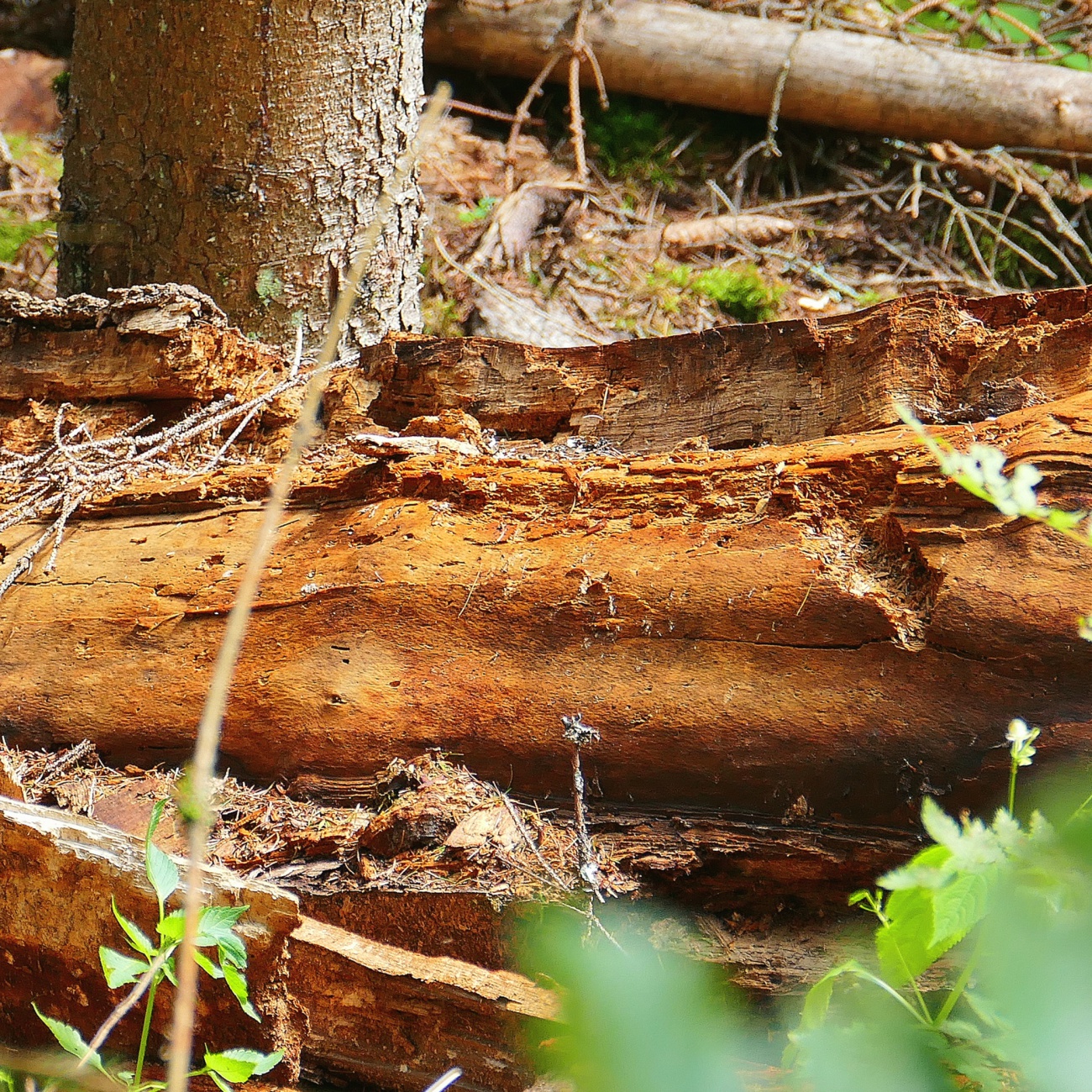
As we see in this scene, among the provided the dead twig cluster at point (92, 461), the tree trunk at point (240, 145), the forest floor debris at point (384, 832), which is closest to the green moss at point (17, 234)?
the tree trunk at point (240, 145)

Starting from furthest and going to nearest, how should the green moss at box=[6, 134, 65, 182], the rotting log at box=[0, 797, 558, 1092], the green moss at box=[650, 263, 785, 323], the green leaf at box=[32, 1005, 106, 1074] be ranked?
the green moss at box=[6, 134, 65, 182] → the green moss at box=[650, 263, 785, 323] → the rotting log at box=[0, 797, 558, 1092] → the green leaf at box=[32, 1005, 106, 1074]

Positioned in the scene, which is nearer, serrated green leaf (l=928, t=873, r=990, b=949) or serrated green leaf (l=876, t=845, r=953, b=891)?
serrated green leaf (l=876, t=845, r=953, b=891)

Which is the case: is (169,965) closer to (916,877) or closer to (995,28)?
(916,877)

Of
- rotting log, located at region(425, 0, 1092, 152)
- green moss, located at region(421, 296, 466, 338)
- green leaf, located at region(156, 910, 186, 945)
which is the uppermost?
rotting log, located at region(425, 0, 1092, 152)

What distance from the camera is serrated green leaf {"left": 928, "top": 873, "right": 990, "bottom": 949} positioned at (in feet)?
2.99

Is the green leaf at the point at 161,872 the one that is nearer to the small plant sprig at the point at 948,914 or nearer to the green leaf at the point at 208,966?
the green leaf at the point at 208,966

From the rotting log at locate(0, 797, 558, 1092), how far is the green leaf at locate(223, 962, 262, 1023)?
0.06 metres

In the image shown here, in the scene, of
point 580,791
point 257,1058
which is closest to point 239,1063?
point 257,1058

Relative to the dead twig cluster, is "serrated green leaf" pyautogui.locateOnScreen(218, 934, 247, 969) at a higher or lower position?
lower

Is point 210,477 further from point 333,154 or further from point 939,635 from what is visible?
point 939,635

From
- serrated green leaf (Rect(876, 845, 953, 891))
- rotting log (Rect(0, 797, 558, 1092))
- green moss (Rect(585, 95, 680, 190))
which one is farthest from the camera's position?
green moss (Rect(585, 95, 680, 190))

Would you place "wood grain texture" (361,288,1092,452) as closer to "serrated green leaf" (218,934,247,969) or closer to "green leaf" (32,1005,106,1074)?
"serrated green leaf" (218,934,247,969)

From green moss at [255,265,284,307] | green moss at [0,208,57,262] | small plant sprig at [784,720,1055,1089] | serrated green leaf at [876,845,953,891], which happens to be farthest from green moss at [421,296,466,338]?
serrated green leaf at [876,845,953,891]

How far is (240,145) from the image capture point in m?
2.84
